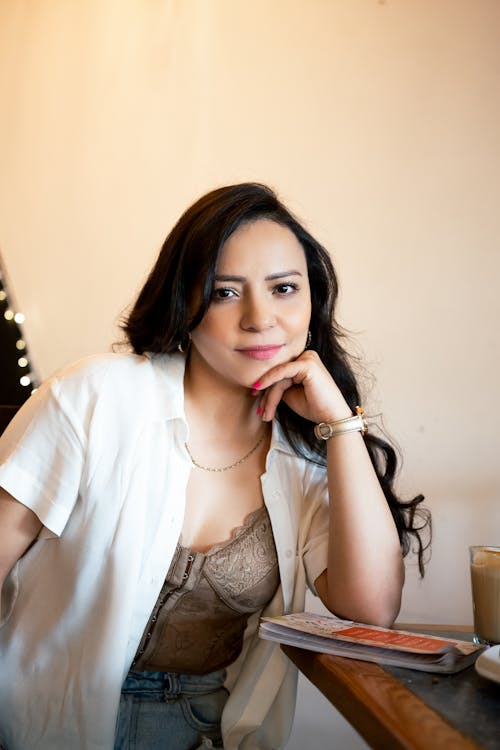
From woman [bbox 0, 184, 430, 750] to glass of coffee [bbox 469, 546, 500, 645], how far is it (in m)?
0.19

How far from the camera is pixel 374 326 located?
2229mm

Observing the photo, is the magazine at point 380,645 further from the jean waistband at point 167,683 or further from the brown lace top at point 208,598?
the jean waistband at point 167,683

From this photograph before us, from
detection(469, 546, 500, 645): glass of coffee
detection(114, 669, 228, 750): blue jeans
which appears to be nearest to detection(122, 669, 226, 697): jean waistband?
detection(114, 669, 228, 750): blue jeans

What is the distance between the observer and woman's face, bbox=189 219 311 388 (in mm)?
1213

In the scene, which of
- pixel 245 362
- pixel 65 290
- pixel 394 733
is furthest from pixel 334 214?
pixel 394 733

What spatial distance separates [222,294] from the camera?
1224mm

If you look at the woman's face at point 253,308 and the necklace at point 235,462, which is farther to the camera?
the necklace at point 235,462

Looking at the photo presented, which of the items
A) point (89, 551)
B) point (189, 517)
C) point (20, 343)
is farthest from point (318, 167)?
point (89, 551)

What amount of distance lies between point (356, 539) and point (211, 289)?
44 cm

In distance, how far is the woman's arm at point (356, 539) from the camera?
118cm

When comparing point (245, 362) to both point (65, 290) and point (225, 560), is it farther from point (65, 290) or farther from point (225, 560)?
point (65, 290)

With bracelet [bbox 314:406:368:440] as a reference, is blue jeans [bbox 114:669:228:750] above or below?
below

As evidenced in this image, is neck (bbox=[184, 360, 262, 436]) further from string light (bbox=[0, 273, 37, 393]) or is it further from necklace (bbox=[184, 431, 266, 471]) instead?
string light (bbox=[0, 273, 37, 393])

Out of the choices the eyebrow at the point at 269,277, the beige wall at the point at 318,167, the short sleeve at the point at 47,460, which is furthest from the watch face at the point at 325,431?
the beige wall at the point at 318,167
